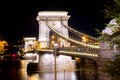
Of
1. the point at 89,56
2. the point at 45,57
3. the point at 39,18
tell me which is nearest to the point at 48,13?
the point at 39,18

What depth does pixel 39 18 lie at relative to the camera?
63.6 metres

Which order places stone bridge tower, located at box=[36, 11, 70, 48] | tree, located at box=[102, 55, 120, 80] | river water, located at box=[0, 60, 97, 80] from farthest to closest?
1. stone bridge tower, located at box=[36, 11, 70, 48]
2. river water, located at box=[0, 60, 97, 80]
3. tree, located at box=[102, 55, 120, 80]

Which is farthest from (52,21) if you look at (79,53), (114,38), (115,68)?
(115,68)

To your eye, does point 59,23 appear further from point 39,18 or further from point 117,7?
point 117,7

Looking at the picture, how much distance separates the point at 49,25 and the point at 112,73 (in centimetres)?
5284

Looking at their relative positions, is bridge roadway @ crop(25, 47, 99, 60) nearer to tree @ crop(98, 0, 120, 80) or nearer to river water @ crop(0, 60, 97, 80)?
river water @ crop(0, 60, 97, 80)

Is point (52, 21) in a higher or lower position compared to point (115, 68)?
higher

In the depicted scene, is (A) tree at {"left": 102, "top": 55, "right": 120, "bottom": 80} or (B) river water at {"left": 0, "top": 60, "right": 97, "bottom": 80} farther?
(B) river water at {"left": 0, "top": 60, "right": 97, "bottom": 80}

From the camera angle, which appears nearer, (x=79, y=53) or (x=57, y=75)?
(x=79, y=53)

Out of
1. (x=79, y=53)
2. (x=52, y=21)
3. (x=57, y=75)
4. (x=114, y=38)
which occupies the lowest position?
(x=57, y=75)

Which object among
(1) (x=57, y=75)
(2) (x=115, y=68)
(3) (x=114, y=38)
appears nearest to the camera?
(2) (x=115, y=68)

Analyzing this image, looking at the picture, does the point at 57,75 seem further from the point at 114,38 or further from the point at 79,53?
the point at 114,38

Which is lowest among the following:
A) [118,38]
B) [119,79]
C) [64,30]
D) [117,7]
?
[119,79]

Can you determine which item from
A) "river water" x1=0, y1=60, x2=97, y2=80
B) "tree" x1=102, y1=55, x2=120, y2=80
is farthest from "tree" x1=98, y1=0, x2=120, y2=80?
"river water" x1=0, y1=60, x2=97, y2=80
